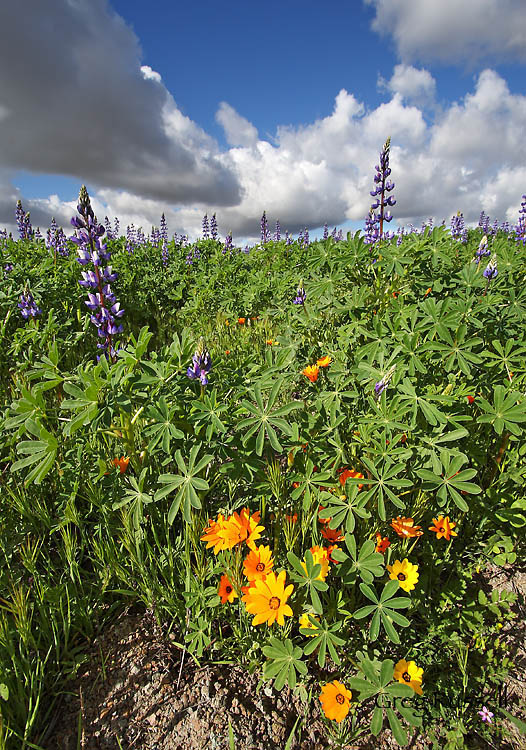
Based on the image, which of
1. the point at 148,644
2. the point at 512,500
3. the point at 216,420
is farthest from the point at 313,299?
the point at 148,644

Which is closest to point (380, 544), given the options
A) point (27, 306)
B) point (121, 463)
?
point (121, 463)

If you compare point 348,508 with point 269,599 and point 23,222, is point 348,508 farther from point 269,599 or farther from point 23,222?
point 23,222

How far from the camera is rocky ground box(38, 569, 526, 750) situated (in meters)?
1.28

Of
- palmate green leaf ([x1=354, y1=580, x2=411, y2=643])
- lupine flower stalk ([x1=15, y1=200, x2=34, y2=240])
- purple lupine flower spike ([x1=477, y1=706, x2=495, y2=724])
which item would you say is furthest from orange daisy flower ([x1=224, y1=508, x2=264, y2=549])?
lupine flower stalk ([x1=15, y1=200, x2=34, y2=240])

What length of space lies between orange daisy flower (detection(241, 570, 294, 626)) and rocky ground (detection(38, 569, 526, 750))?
273 millimetres

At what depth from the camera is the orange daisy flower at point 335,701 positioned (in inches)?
48.2

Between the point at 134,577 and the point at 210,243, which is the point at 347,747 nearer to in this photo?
the point at 134,577

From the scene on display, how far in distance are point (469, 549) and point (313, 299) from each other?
5.98 feet

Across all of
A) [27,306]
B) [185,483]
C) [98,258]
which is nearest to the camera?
[185,483]

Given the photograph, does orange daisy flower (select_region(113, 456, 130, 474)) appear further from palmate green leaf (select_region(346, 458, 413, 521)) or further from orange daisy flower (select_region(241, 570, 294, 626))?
palmate green leaf (select_region(346, 458, 413, 521))

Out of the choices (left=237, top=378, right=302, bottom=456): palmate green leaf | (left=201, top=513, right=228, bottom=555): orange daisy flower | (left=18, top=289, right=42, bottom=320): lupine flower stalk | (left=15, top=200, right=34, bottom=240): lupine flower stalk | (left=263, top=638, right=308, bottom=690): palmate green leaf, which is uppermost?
(left=15, top=200, right=34, bottom=240): lupine flower stalk

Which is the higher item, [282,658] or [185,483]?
[185,483]

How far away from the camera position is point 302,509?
1676mm

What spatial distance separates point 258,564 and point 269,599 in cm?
13
